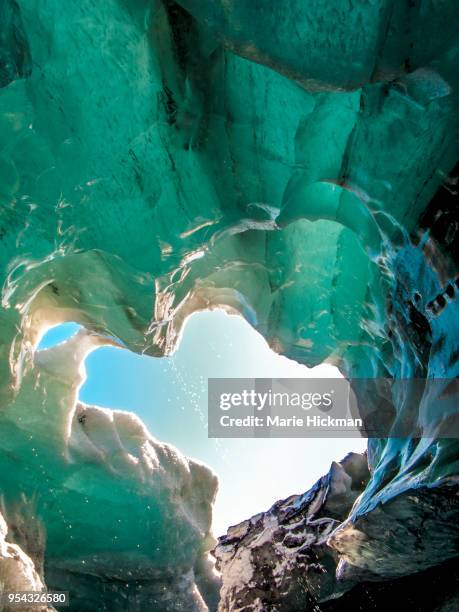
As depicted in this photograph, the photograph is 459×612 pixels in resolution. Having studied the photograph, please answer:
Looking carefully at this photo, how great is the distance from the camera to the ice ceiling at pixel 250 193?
2.44 meters

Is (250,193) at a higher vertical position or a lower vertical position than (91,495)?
higher

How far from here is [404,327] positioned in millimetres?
3955

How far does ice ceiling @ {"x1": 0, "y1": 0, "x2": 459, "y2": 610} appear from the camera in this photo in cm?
244

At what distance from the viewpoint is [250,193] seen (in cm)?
418

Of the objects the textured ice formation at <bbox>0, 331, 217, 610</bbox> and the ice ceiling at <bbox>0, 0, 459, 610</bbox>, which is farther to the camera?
the textured ice formation at <bbox>0, 331, 217, 610</bbox>

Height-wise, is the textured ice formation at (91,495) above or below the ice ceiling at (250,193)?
below

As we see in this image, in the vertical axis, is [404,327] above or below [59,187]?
below

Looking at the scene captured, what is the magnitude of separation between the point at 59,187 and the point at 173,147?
1.06 metres

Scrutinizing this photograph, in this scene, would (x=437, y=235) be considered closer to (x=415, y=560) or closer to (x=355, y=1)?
(x=355, y=1)

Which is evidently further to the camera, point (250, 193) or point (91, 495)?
point (91, 495)

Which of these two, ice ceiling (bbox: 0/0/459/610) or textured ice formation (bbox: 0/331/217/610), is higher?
ice ceiling (bbox: 0/0/459/610)

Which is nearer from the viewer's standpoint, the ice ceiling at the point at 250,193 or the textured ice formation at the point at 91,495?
the ice ceiling at the point at 250,193

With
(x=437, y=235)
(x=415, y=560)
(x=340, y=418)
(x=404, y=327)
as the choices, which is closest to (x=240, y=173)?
(x=437, y=235)

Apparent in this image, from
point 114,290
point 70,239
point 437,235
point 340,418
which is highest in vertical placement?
point 437,235
